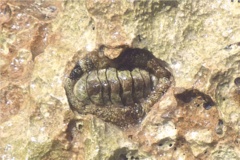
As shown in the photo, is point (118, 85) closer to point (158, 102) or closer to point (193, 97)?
point (158, 102)

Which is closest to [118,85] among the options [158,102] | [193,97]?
[158,102]

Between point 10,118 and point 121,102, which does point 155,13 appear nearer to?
point 121,102

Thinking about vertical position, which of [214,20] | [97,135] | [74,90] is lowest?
[97,135]

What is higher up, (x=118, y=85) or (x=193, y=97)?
(x=118, y=85)

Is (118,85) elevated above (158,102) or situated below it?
above

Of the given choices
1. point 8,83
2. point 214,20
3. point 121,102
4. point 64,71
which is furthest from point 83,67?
point 214,20
